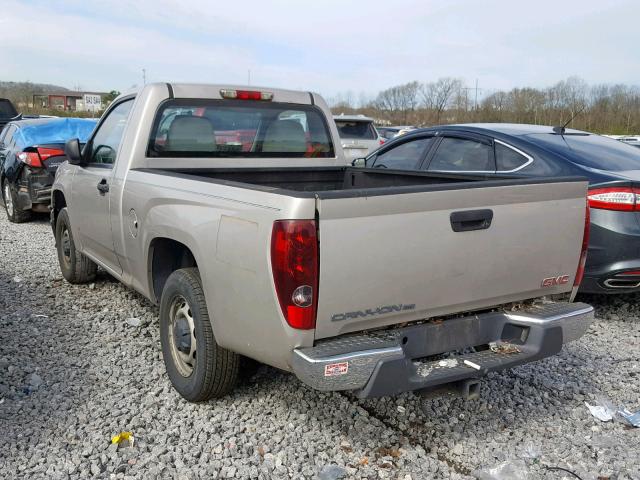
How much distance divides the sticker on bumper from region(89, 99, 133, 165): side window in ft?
9.14

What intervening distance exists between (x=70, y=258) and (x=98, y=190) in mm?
1558

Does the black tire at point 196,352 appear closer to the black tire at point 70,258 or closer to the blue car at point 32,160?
the black tire at point 70,258

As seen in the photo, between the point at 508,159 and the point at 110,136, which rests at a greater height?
the point at 110,136

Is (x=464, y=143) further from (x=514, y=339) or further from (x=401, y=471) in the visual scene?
(x=401, y=471)

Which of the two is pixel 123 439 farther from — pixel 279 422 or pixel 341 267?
pixel 341 267

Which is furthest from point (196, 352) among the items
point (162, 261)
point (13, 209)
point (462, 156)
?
point (13, 209)

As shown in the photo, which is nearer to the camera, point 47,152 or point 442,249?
point 442,249

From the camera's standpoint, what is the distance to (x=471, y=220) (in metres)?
3.07

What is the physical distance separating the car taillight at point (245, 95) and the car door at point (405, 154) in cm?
209

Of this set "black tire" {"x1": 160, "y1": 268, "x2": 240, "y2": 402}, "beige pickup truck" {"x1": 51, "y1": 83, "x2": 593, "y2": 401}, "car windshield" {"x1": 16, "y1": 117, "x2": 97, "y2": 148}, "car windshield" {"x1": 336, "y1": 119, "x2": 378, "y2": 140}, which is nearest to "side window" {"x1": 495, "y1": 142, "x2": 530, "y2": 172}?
"beige pickup truck" {"x1": 51, "y1": 83, "x2": 593, "y2": 401}

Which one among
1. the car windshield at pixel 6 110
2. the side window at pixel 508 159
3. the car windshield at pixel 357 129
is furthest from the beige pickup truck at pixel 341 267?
the car windshield at pixel 6 110

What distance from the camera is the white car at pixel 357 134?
545 inches

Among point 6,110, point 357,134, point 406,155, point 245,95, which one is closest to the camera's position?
point 245,95

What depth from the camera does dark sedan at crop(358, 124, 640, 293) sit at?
4.95 m
